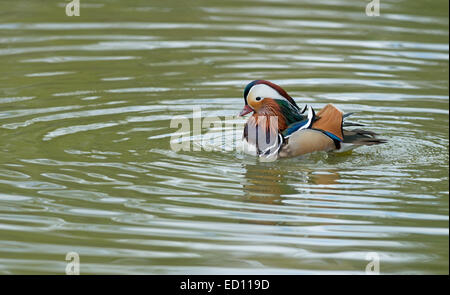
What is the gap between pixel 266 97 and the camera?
30.6 feet

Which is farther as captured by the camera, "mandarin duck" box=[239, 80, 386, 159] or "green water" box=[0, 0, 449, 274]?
"mandarin duck" box=[239, 80, 386, 159]

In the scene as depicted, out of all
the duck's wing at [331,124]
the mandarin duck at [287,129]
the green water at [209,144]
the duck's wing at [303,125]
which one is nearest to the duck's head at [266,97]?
the mandarin duck at [287,129]

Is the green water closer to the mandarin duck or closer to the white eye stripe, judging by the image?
the mandarin duck

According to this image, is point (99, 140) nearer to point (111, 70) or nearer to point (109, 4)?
point (111, 70)

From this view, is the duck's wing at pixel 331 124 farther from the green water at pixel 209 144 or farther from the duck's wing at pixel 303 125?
the green water at pixel 209 144

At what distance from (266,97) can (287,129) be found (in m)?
0.39

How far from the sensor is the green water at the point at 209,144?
7070 mm

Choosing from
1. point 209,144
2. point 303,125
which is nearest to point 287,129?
point 303,125

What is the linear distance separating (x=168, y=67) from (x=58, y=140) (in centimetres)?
340

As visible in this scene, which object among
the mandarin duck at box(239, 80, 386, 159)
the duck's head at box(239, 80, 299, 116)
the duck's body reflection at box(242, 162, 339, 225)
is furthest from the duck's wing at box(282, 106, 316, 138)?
the duck's body reflection at box(242, 162, 339, 225)

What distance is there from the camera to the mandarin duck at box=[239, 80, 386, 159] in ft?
30.0

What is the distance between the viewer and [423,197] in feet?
26.7

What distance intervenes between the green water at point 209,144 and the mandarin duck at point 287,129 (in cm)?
16
